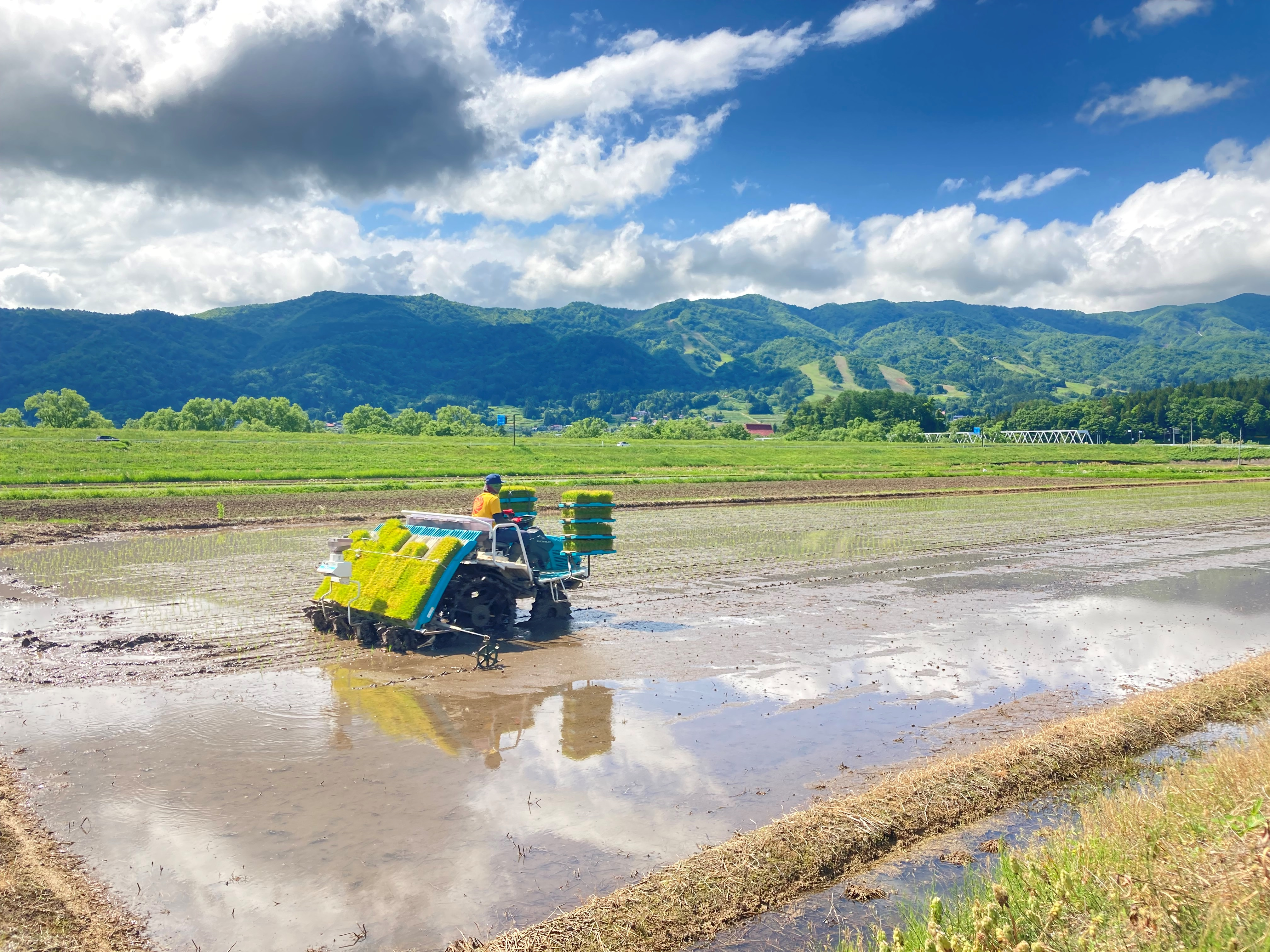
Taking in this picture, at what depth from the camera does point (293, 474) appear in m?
50.7

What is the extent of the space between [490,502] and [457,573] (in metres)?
1.24

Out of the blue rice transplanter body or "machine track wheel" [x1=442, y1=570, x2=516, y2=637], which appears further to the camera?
"machine track wheel" [x1=442, y1=570, x2=516, y2=637]

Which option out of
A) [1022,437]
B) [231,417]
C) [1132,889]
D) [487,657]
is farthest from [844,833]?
[1022,437]

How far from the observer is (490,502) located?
13.8 metres

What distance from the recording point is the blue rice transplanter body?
12.9 meters

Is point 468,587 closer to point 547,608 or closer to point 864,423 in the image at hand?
point 547,608

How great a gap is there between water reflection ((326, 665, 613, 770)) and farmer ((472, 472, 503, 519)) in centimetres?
322

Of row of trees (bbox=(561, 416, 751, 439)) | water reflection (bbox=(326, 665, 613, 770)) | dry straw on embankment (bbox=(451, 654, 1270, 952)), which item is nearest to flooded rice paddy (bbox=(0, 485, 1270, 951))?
water reflection (bbox=(326, 665, 613, 770))

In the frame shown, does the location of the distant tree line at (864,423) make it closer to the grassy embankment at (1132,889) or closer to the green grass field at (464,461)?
the green grass field at (464,461)

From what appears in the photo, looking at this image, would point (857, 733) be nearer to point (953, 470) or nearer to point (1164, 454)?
point (953, 470)

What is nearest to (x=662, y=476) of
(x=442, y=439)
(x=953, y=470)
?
(x=953, y=470)

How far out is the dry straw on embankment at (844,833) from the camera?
18.4ft

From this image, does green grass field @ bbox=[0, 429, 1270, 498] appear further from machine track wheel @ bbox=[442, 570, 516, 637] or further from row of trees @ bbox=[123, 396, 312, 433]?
row of trees @ bbox=[123, 396, 312, 433]

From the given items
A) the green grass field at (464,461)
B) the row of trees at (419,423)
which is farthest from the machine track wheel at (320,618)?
the row of trees at (419,423)
